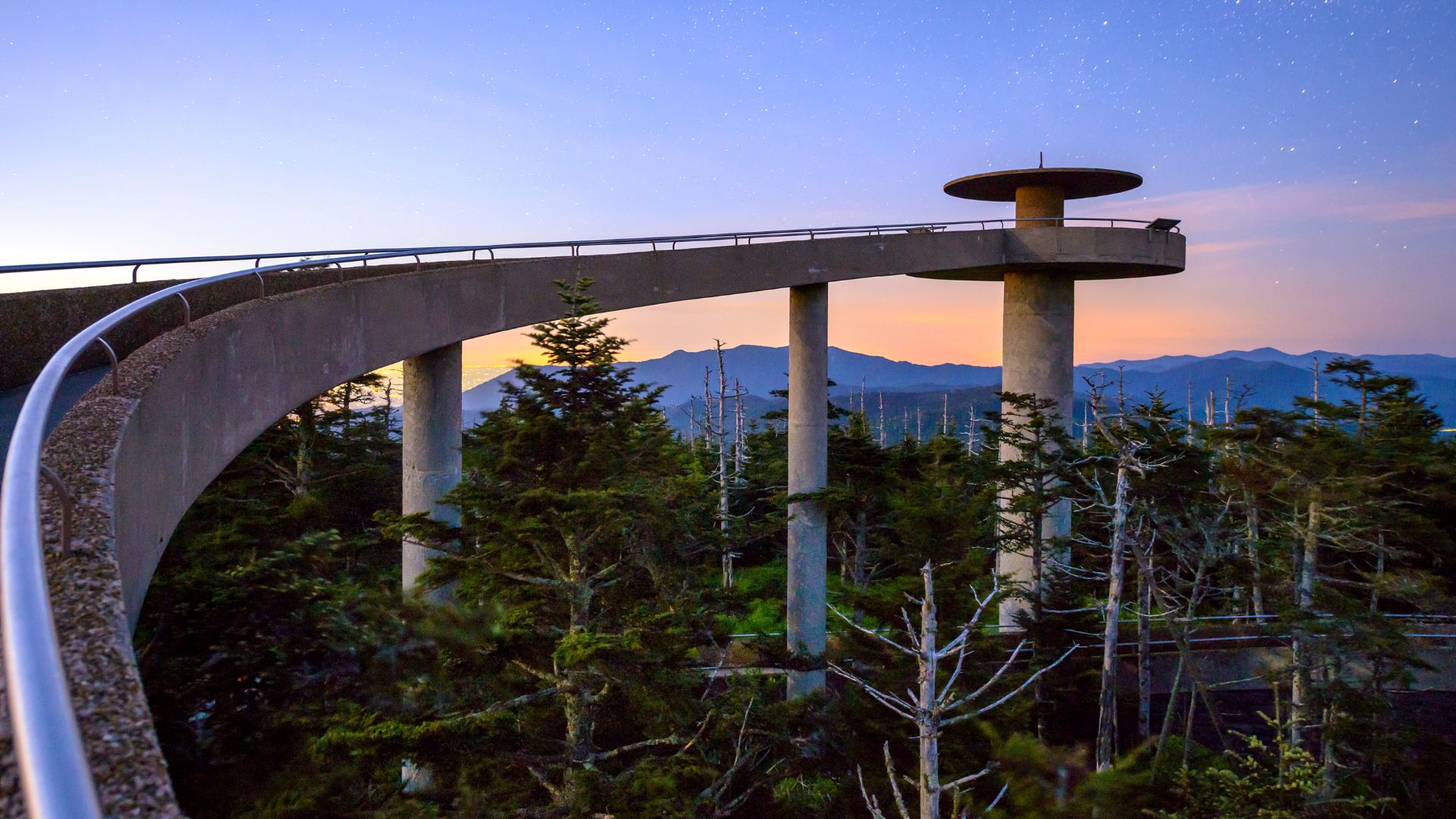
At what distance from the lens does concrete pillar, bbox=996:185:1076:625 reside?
21734mm

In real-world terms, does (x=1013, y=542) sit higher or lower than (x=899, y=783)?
higher

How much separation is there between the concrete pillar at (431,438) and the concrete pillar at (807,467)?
24.0 ft

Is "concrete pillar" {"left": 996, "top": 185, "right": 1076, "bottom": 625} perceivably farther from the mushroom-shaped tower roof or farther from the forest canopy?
the forest canopy

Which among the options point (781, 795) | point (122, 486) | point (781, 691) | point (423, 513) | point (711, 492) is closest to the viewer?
point (122, 486)

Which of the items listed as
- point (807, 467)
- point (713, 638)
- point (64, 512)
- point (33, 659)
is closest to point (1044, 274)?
point (807, 467)

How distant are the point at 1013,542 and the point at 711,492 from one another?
805cm

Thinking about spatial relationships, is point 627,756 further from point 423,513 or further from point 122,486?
point 122,486

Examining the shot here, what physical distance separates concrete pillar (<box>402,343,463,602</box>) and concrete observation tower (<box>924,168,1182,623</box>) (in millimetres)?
12896

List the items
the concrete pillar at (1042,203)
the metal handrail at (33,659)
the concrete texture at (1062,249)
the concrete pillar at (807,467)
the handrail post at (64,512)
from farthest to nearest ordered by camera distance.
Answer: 1. the concrete pillar at (1042,203)
2. the concrete texture at (1062,249)
3. the concrete pillar at (807,467)
4. the handrail post at (64,512)
5. the metal handrail at (33,659)

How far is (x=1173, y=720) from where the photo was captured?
22.0 metres

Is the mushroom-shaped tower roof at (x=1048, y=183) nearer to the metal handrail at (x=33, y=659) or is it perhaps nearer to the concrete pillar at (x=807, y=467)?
the concrete pillar at (x=807, y=467)

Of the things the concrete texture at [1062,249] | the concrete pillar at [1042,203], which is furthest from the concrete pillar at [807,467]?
the concrete pillar at [1042,203]

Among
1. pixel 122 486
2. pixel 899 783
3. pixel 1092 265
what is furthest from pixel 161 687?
pixel 1092 265

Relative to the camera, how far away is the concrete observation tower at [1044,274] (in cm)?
2092
